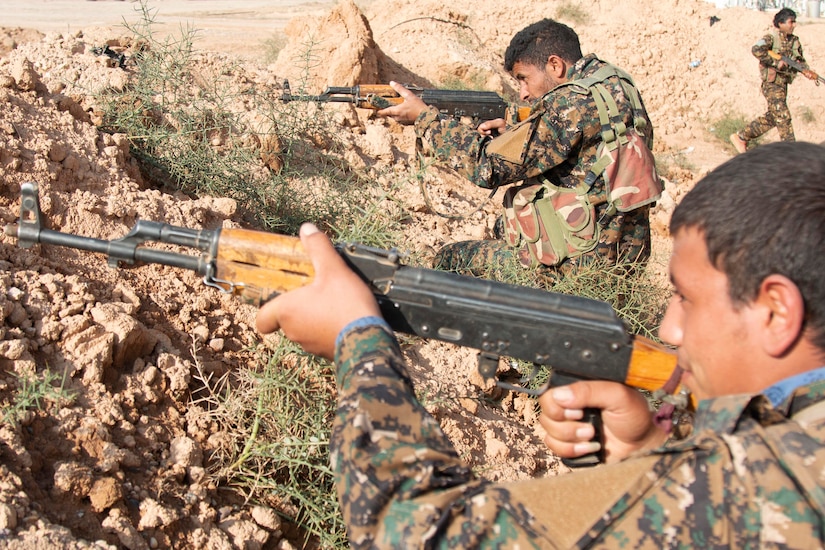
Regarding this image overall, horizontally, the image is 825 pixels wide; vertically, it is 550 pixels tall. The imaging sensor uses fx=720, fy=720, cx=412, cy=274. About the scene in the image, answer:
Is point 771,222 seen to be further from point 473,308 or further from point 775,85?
point 775,85

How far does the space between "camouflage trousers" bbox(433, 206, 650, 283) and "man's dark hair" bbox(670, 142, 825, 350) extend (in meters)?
3.08

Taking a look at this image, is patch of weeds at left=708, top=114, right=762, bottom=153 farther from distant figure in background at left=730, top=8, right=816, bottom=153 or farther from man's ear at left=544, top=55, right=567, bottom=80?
man's ear at left=544, top=55, right=567, bottom=80

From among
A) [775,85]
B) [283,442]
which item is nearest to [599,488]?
[283,442]

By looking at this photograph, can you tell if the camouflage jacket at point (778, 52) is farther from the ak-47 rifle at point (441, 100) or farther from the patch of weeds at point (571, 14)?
the ak-47 rifle at point (441, 100)

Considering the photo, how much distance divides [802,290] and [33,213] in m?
2.17

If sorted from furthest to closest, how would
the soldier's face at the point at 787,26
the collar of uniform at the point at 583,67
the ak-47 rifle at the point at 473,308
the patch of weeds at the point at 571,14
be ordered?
the patch of weeds at the point at 571,14
the soldier's face at the point at 787,26
the collar of uniform at the point at 583,67
the ak-47 rifle at the point at 473,308

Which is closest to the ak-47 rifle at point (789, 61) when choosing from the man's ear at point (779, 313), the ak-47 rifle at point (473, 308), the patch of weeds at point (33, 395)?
the ak-47 rifle at point (473, 308)

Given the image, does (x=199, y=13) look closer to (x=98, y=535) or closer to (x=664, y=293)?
(x=664, y=293)

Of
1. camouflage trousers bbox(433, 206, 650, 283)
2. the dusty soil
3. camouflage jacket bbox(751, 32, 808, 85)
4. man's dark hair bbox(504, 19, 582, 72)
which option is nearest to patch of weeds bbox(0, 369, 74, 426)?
the dusty soil

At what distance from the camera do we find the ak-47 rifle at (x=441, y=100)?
5.71m

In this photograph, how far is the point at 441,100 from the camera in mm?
5820

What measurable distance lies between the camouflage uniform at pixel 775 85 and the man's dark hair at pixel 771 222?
11.6 metres

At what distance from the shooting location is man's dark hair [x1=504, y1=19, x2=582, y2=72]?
469 cm

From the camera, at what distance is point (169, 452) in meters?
2.77
